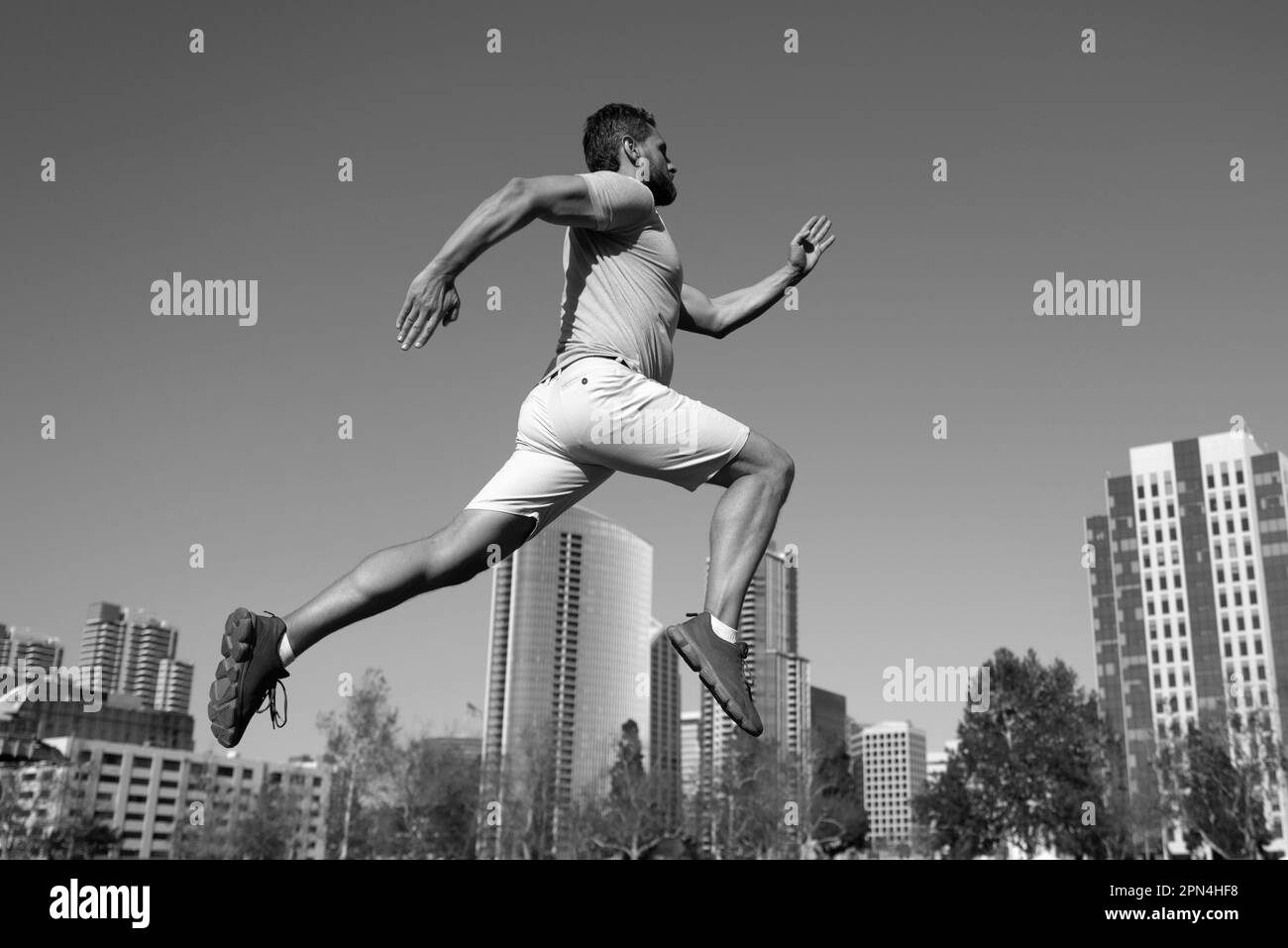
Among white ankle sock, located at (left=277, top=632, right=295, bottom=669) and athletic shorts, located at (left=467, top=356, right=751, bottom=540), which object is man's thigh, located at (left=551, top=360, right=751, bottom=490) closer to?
athletic shorts, located at (left=467, top=356, right=751, bottom=540)

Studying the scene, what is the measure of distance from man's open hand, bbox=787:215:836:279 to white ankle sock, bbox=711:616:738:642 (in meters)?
1.82

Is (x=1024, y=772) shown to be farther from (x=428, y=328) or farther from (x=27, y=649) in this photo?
(x=27, y=649)

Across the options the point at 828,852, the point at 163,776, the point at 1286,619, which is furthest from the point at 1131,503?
the point at 163,776

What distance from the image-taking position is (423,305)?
130 inches

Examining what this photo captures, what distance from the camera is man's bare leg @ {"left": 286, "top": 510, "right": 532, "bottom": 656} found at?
3633mm

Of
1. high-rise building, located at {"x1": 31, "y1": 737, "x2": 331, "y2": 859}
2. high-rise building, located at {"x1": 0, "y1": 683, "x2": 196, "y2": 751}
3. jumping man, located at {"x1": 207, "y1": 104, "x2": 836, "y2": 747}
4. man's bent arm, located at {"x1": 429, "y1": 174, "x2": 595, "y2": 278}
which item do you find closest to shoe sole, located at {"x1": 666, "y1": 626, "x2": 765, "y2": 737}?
jumping man, located at {"x1": 207, "y1": 104, "x2": 836, "y2": 747}

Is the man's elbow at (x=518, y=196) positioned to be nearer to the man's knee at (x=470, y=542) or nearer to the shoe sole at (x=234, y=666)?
the man's knee at (x=470, y=542)

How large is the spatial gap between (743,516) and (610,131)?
1.64 m

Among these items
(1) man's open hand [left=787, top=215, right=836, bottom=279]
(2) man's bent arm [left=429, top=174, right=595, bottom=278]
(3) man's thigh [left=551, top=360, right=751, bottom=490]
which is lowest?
(3) man's thigh [left=551, top=360, right=751, bottom=490]
